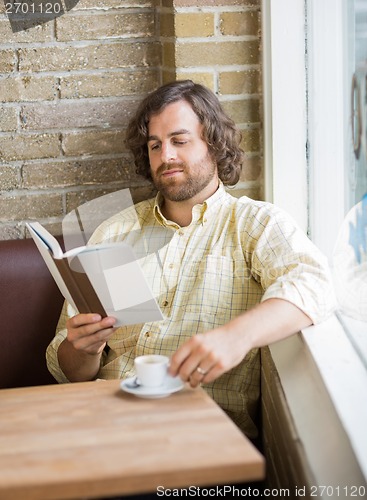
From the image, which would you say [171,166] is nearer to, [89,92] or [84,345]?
[89,92]

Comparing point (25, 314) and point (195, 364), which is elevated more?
point (195, 364)

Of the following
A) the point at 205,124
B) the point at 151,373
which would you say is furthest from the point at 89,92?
the point at 151,373

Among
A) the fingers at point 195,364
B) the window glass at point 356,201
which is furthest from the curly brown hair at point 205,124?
the fingers at point 195,364

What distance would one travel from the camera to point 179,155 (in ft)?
7.03

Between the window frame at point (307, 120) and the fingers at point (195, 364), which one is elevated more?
the window frame at point (307, 120)

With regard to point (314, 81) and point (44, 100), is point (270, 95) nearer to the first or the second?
point (314, 81)

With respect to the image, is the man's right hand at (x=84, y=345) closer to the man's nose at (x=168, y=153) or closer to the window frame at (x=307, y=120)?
the window frame at (x=307, y=120)

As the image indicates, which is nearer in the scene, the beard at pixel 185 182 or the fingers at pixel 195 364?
the fingers at pixel 195 364

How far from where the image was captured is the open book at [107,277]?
5.10ft

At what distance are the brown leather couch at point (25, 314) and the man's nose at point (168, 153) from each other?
476mm

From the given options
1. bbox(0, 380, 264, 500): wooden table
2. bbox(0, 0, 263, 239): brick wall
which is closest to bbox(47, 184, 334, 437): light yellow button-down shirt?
bbox(0, 0, 263, 239): brick wall

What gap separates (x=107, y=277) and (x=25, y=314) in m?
0.72

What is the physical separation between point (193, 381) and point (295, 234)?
0.60 meters

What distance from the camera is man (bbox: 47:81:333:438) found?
1709mm
